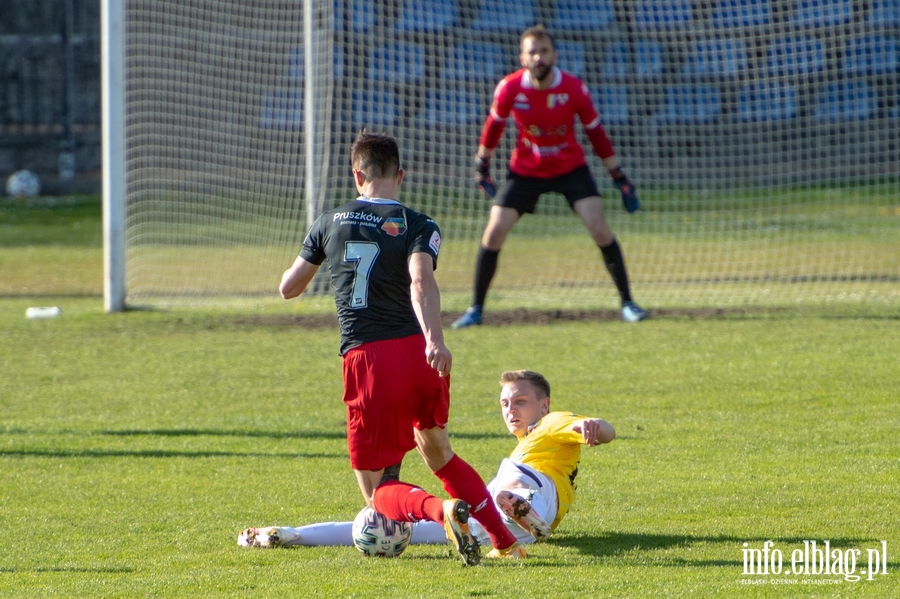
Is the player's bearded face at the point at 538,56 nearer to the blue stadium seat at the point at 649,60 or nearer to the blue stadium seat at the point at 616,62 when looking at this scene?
the blue stadium seat at the point at 649,60

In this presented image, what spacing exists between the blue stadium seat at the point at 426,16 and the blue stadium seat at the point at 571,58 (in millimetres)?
2235

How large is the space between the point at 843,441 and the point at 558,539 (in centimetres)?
205

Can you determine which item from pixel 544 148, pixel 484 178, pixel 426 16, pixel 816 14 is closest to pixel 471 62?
pixel 426 16

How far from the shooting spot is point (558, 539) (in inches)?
169

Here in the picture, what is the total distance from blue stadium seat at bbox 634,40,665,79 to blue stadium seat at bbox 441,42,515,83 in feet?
7.48

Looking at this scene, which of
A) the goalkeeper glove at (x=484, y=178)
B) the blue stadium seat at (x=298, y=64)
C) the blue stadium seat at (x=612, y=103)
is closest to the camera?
the goalkeeper glove at (x=484, y=178)

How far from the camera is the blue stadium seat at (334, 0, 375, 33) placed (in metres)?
13.4

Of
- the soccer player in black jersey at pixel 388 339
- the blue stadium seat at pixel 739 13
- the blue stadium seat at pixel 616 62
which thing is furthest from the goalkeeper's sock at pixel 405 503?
the blue stadium seat at pixel 616 62

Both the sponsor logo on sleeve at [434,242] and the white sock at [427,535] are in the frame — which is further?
the white sock at [427,535]

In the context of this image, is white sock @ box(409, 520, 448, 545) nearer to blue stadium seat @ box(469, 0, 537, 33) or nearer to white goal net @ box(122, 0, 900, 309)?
white goal net @ box(122, 0, 900, 309)

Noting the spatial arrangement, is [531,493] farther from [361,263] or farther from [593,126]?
[593,126]

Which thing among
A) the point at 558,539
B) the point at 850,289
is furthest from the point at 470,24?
the point at 558,539

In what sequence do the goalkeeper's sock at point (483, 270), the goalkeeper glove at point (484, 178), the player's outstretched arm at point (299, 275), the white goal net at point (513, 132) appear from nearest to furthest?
the player's outstretched arm at point (299, 275), the goalkeeper glove at point (484, 178), the goalkeeper's sock at point (483, 270), the white goal net at point (513, 132)

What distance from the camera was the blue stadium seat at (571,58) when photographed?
60.2ft
